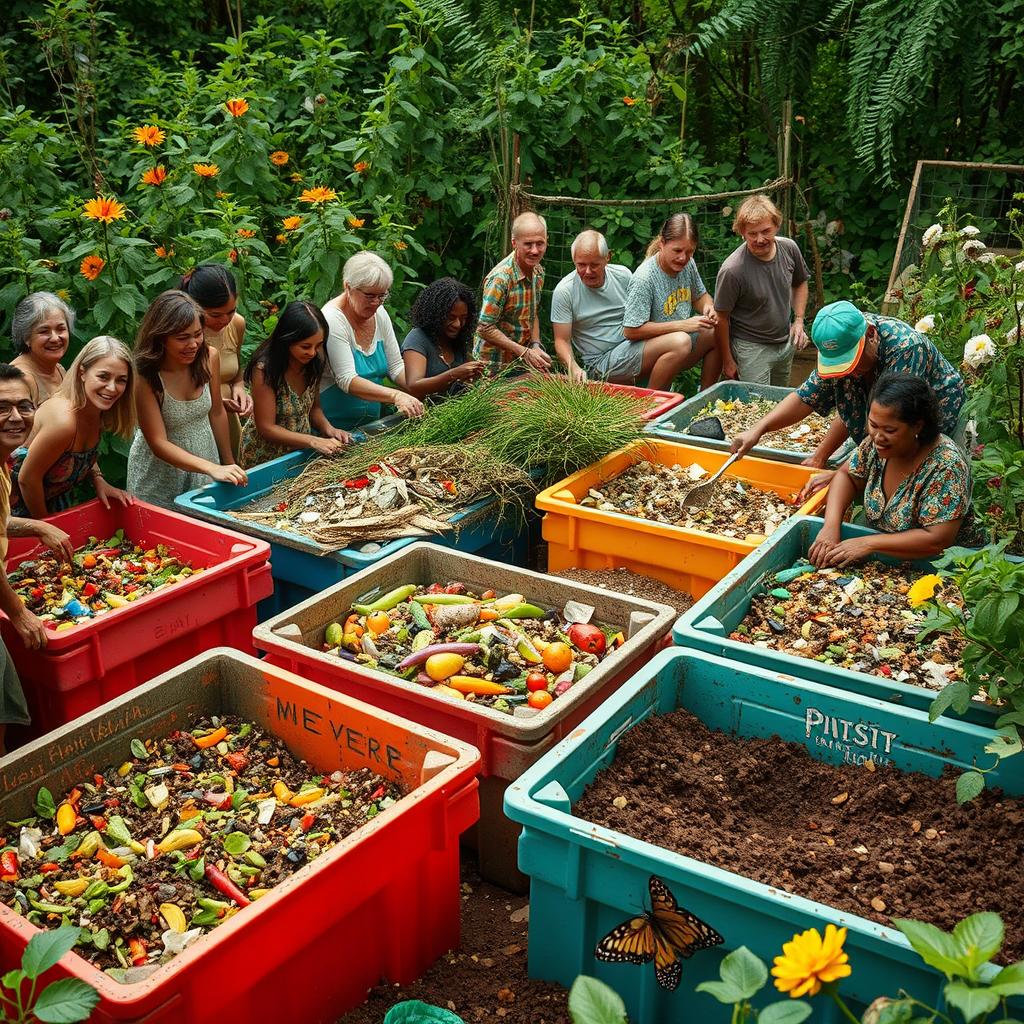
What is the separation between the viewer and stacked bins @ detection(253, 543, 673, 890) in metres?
2.82

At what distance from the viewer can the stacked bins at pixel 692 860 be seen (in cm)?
199

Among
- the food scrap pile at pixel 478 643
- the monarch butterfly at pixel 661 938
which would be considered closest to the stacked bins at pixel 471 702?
the food scrap pile at pixel 478 643

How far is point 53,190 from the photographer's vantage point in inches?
217

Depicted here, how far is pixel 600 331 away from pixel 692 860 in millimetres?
4281

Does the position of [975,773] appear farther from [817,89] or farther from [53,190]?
[817,89]

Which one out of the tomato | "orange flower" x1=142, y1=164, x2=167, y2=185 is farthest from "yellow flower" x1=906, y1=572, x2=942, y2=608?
"orange flower" x1=142, y1=164, x2=167, y2=185

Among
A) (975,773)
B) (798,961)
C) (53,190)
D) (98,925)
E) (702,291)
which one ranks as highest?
(53,190)

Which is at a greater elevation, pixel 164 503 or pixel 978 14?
pixel 978 14

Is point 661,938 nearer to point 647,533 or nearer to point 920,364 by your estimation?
point 647,533

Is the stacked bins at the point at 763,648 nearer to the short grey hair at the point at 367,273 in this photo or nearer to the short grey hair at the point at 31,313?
the short grey hair at the point at 367,273

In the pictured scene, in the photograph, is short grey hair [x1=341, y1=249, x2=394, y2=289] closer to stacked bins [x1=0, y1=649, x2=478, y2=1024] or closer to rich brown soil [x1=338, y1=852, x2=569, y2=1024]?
stacked bins [x1=0, y1=649, x2=478, y2=1024]

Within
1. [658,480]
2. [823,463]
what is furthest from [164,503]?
[823,463]

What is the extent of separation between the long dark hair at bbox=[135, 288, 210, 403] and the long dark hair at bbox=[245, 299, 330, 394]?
365 mm

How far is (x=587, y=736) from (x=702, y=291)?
4131 millimetres
